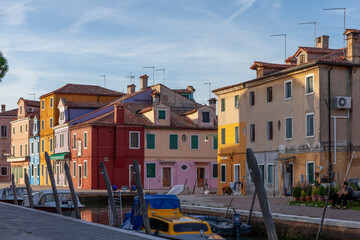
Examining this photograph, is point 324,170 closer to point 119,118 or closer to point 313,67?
point 313,67

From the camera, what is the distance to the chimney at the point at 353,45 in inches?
1535

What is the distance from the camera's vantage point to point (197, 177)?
61.7 metres

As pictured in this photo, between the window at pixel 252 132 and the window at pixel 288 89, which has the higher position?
the window at pixel 288 89

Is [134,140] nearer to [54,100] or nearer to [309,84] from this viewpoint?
[54,100]

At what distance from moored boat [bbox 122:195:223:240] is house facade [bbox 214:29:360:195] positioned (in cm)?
1362

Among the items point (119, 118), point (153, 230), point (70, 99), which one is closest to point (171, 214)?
point (153, 230)

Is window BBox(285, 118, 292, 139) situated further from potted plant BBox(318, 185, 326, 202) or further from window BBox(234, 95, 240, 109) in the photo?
potted plant BBox(318, 185, 326, 202)

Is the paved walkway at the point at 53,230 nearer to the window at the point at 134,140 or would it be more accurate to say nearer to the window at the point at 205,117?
the window at the point at 134,140

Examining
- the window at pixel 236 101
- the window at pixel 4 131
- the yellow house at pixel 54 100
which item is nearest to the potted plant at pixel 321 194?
the window at pixel 236 101

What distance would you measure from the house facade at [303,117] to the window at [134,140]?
14.7 m

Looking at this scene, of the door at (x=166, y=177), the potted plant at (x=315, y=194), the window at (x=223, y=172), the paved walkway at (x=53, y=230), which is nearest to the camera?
the paved walkway at (x=53, y=230)

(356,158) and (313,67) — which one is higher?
(313,67)

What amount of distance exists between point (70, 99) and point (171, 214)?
47.0m

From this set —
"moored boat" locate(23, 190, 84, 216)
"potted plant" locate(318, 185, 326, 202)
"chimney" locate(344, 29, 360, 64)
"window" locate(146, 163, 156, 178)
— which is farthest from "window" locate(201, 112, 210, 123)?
"potted plant" locate(318, 185, 326, 202)
